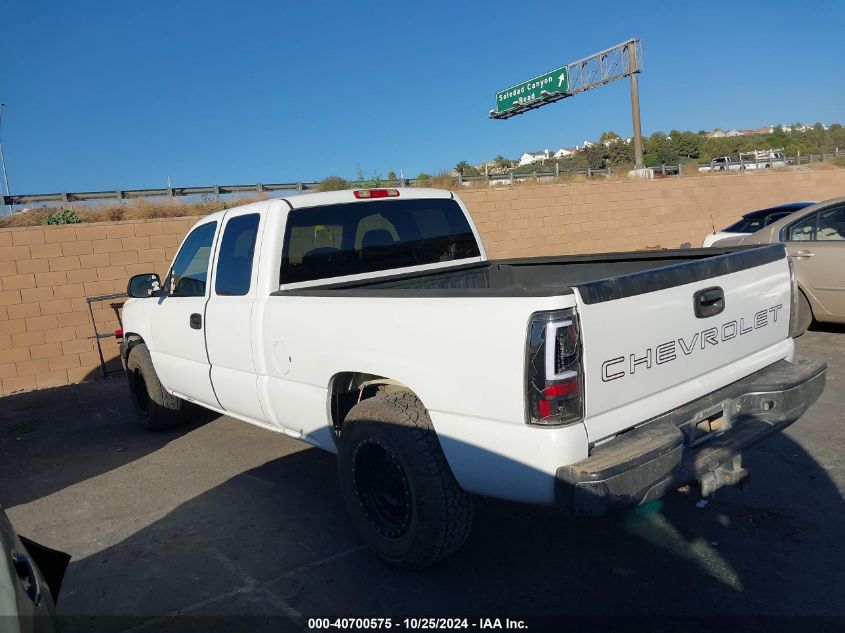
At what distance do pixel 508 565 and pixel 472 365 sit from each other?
1.26 meters

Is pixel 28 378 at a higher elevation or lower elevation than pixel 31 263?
lower

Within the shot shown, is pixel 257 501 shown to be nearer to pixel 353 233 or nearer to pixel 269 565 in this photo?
pixel 269 565

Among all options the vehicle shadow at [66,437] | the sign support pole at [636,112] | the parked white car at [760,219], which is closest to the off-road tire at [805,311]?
the parked white car at [760,219]

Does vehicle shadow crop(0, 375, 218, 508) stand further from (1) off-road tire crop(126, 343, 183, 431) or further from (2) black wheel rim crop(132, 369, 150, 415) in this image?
(2) black wheel rim crop(132, 369, 150, 415)

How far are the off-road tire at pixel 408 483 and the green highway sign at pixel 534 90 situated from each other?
33242mm

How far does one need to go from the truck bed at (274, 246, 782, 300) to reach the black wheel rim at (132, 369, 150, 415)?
3.06 meters

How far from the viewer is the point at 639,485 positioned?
2918 mm

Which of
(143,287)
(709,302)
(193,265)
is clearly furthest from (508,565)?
(143,287)

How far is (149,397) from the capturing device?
6.61 m

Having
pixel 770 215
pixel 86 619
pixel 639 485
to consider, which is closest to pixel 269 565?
pixel 86 619

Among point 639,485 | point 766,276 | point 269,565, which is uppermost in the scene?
point 766,276

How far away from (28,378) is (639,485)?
9245 millimetres

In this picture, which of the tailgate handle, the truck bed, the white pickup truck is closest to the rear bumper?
the white pickup truck

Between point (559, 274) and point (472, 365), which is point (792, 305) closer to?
point (559, 274)
